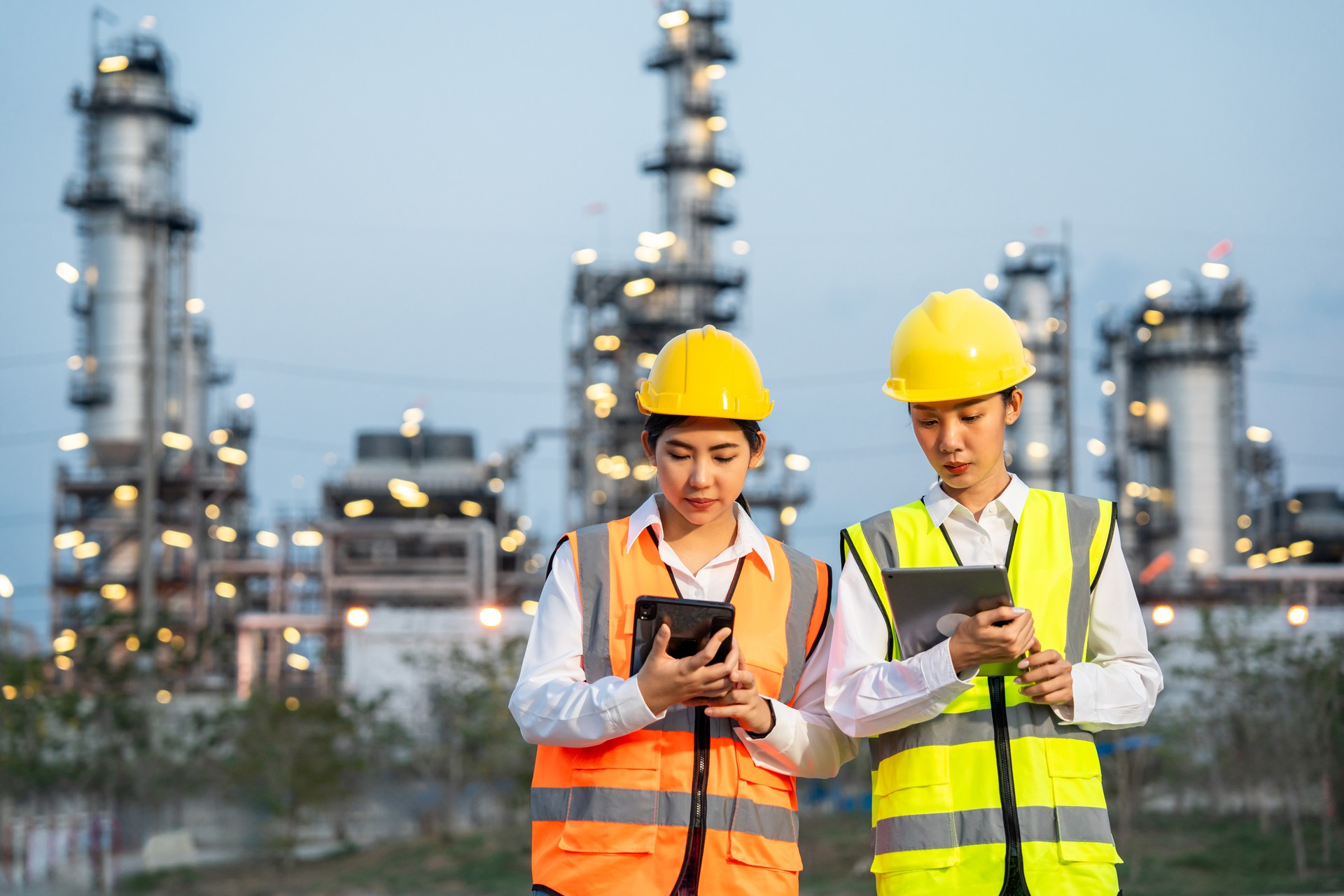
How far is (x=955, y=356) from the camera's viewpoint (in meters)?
3.43

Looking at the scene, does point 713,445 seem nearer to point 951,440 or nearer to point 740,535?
point 740,535

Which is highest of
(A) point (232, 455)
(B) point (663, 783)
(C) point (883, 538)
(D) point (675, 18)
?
(D) point (675, 18)

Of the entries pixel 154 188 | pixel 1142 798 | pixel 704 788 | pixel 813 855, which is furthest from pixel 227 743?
pixel 154 188

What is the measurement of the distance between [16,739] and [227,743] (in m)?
2.43

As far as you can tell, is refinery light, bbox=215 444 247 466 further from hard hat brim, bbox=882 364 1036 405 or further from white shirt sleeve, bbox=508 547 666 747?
hard hat brim, bbox=882 364 1036 405

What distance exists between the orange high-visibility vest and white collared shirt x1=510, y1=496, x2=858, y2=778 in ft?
0.11

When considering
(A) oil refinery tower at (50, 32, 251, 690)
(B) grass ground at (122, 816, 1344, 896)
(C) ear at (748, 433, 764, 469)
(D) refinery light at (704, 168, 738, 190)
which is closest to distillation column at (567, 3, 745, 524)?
(D) refinery light at (704, 168, 738, 190)

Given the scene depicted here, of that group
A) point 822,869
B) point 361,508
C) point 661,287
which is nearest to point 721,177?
point 661,287

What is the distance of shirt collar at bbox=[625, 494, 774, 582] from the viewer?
Answer: 3645 mm

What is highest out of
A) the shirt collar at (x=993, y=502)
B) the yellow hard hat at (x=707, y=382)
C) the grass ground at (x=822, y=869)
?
the yellow hard hat at (x=707, y=382)

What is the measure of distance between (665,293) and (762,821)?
134ft

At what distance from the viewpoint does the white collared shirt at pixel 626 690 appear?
10.8ft

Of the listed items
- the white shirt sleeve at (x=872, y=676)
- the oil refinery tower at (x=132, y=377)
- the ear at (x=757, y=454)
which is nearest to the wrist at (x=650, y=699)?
the white shirt sleeve at (x=872, y=676)

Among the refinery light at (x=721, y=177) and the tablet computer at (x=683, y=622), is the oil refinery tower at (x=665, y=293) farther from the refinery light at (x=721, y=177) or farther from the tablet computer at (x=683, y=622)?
the tablet computer at (x=683, y=622)
